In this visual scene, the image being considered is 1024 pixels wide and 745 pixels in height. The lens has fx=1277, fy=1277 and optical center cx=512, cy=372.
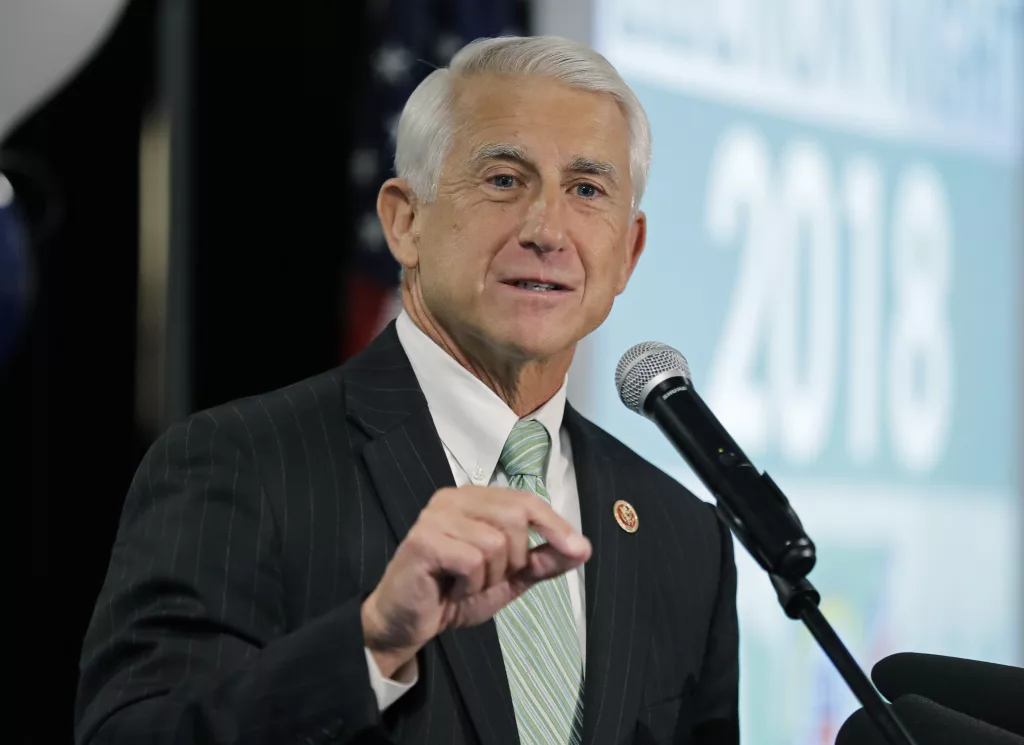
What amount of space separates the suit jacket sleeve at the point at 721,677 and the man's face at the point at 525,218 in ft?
1.44

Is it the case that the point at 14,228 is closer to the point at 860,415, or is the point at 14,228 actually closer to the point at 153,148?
the point at 153,148

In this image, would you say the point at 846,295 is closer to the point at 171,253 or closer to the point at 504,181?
the point at 171,253

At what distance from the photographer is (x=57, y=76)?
3.46 m

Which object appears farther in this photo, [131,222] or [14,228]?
[131,222]

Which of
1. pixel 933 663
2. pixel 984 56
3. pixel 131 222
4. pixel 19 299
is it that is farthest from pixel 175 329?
pixel 984 56

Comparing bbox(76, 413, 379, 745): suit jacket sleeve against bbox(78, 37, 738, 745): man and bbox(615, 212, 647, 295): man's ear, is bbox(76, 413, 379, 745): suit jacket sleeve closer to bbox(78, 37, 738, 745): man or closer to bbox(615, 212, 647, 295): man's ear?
bbox(78, 37, 738, 745): man

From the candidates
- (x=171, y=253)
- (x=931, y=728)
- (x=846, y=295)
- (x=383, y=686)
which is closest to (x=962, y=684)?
(x=931, y=728)

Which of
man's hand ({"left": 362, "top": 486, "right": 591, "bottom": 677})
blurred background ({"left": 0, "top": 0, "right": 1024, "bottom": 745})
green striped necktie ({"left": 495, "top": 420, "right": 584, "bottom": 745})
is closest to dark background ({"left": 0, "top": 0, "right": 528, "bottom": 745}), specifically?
blurred background ({"left": 0, "top": 0, "right": 1024, "bottom": 745})

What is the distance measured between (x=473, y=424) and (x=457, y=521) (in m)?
0.71

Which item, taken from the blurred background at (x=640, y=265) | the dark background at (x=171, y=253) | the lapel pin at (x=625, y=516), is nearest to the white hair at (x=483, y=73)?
the lapel pin at (x=625, y=516)

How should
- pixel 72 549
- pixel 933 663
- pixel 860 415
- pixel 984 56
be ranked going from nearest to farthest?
1. pixel 933 663
2. pixel 72 549
3. pixel 860 415
4. pixel 984 56

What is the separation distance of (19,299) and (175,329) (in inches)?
23.6

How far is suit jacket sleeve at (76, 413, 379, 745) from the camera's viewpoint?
137 cm

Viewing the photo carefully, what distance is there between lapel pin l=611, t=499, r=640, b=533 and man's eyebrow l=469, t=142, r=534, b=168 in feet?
1.84
